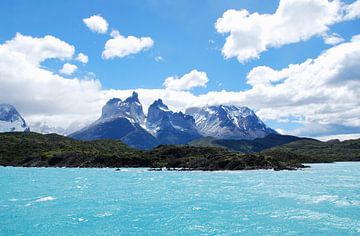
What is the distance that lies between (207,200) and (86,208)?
20.7 m

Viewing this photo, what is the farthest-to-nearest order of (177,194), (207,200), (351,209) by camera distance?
1. (177,194)
2. (207,200)
3. (351,209)

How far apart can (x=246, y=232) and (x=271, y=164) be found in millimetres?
157589

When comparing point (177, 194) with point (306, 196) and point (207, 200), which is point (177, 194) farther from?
point (306, 196)

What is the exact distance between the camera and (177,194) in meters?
75.9

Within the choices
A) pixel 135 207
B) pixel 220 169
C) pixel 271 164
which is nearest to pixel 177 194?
pixel 135 207

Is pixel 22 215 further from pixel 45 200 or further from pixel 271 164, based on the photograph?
pixel 271 164

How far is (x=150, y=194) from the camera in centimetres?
7631

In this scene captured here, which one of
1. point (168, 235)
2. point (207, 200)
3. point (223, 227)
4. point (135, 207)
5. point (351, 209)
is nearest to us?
point (168, 235)

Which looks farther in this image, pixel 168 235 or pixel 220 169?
pixel 220 169

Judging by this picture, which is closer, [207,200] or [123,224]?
[123,224]

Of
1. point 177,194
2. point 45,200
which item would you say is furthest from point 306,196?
point 45,200

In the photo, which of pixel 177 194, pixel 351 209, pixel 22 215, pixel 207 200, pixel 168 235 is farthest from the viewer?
pixel 177 194

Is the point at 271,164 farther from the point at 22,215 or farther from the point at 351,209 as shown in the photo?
the point at 22,215

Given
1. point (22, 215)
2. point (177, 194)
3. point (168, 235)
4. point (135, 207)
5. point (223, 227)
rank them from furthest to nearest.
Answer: point (177, 194) < point (135, 207) < point (22, 215) < point (223, 227) < point (168, 235)
